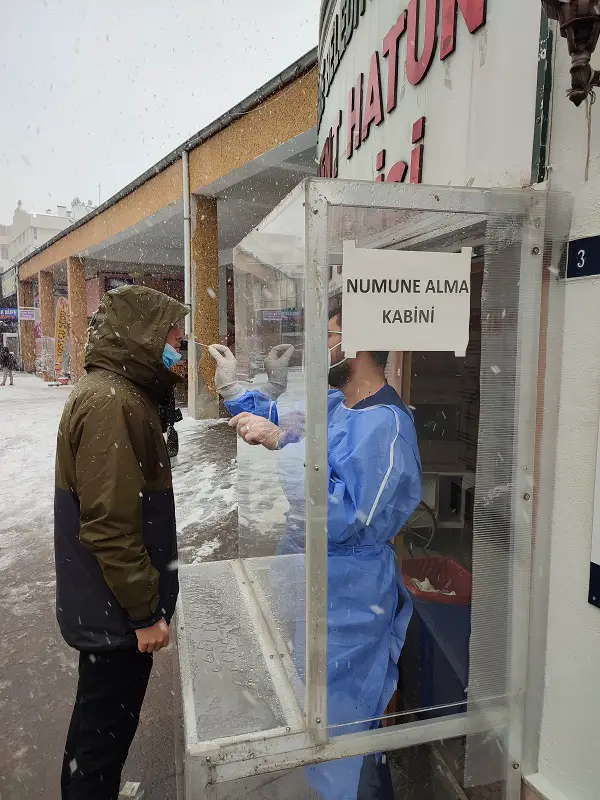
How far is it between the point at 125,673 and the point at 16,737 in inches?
48.5

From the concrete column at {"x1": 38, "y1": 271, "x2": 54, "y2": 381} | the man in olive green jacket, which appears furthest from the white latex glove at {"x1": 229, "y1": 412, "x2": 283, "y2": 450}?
the concrete column at {"x1": 38, "y1": 271, "x2": 54, "y2": 381}

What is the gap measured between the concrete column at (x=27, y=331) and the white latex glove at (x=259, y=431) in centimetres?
2506

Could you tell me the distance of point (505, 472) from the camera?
1.45 m

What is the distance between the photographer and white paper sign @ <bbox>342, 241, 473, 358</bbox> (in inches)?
52.2

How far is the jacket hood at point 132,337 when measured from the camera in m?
1.88

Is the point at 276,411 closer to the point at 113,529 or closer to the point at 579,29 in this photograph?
the point at 113,529

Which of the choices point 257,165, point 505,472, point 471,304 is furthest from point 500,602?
point 257,165

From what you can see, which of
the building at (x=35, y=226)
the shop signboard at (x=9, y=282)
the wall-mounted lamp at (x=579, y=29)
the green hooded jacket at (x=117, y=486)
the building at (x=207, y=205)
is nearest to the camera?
the wall-mounted lamp at (x=579, y=29)

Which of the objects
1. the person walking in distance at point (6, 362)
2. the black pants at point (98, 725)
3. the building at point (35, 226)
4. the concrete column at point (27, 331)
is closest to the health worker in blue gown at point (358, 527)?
the black pants at point (98, 725)

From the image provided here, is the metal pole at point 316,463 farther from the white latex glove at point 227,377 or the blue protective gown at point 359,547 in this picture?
the white latex glove at point 227,377

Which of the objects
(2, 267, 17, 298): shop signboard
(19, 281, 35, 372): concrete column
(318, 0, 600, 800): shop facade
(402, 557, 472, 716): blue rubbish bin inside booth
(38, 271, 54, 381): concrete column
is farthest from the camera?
(2, 267, 17, 298): shop signboard

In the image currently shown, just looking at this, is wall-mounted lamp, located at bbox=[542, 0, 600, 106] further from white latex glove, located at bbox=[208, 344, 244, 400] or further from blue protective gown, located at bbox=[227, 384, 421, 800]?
white latex glove, located at bbox=[208, 344, 244, 400]

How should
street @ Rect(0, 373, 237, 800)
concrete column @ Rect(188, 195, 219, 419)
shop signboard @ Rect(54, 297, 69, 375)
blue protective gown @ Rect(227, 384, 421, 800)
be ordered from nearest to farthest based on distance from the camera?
blue protective gown @ Rect(227, 384, 421, 800)
street @ Rect(0, 373, 237, 800)
concrete column @ Rect(188, 195, 219, 419)
shop signboard @ Rect(54, 297, 69, 375)

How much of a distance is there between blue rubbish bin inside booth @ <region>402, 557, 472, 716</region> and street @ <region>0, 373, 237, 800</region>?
116 cm
